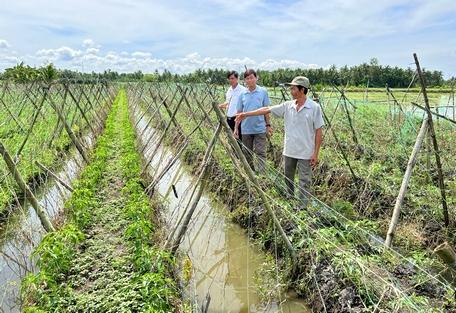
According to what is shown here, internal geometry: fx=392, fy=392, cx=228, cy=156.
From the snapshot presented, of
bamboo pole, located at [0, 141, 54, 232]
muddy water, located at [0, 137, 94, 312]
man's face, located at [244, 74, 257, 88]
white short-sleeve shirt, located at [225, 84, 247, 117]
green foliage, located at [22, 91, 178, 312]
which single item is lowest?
muddy water, located at [0, 137, 94, 312]

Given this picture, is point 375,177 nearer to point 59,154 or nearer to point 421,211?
point 421,211

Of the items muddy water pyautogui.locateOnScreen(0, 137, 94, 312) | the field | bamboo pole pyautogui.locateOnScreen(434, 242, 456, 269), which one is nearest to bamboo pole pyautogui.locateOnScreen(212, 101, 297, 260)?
the field

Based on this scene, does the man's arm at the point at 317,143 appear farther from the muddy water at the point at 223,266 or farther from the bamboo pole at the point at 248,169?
the muddy water at the point at 223,266

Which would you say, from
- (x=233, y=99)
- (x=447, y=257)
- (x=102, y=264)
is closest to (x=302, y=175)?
(x=447, y=257)

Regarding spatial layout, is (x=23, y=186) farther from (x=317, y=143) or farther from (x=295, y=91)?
(x=317, y=143)

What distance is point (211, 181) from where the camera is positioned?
8.16 meters

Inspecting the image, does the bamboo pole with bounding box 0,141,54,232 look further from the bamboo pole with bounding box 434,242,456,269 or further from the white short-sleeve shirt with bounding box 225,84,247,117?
the bamboo pole with bounding box 434,242,456,269

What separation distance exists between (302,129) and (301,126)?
0.04 m

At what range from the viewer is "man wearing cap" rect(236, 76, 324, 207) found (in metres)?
4.88

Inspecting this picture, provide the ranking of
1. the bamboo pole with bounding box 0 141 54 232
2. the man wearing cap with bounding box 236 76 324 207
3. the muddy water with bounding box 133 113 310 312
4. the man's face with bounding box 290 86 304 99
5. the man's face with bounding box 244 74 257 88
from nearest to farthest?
the muddy water with bounding box 133 113 310 312 < the bamboo pole with bounding box 0 141 54 232 < the man's face with bounding box 290 86 304 99 < the man wearing cap with bounding box 236 76 324 207 < the man's face with bounding box 244 74 257 88

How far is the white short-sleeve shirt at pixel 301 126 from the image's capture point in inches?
193

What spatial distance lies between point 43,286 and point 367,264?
3.17m

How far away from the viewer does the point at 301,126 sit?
5008 millimetres

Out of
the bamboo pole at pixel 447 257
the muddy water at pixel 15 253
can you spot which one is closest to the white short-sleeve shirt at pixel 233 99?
the muddy water at pixel 15 253
